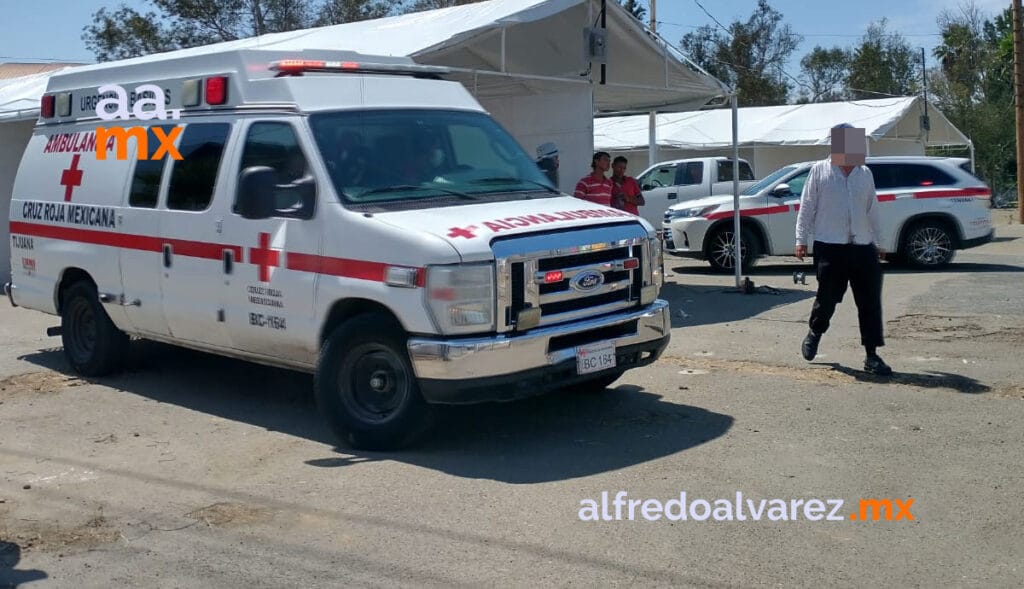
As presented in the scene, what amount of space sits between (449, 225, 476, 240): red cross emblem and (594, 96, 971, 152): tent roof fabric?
22534mm

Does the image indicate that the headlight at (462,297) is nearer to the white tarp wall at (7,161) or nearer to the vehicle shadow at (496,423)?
Result: the vehicle shadow at (496,423)

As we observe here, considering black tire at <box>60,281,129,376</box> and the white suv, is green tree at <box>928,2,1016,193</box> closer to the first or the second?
the white suv

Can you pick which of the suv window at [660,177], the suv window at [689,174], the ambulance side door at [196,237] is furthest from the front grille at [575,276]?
the suv window at [660,177]

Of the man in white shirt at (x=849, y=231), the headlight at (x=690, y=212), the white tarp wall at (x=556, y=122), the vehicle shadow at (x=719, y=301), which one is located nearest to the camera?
the man in white shirt at (x=849, y=231)

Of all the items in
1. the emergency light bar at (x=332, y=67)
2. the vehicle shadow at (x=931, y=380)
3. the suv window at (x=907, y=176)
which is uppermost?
the emergency light bar at (x=332, y=67)

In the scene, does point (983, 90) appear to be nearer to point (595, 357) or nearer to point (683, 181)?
point (683, 181)

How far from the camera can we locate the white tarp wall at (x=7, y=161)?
1773cm

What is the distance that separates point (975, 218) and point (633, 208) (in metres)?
5.99

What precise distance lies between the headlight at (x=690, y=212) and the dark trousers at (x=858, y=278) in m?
8.32

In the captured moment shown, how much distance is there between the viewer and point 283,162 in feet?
24.1

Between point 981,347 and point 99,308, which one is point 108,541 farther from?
point 981,347

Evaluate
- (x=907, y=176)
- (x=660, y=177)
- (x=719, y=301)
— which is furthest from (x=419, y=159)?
(x=660, y=177)

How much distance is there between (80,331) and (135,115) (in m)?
2.02

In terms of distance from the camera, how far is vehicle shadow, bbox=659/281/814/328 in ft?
39.2
